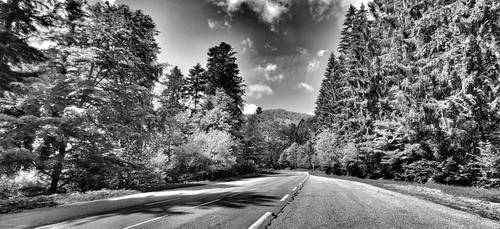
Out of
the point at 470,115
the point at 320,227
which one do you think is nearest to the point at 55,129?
the point at 320,227

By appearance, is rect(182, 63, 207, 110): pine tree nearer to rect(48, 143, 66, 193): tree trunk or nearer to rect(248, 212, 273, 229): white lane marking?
rect(48, 143, 66, 193): tree trunk

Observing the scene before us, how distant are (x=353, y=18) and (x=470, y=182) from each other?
2647 centimetres

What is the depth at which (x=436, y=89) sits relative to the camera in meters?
17.4

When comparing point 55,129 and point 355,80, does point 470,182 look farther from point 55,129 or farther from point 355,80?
point 55,129

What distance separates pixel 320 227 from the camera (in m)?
6.21

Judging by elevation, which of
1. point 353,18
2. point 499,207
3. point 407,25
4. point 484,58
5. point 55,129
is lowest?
point 499,207

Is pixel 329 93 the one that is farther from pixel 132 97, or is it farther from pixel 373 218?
pixel 373 218

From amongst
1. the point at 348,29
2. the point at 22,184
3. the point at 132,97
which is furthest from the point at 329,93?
the point at 22,184

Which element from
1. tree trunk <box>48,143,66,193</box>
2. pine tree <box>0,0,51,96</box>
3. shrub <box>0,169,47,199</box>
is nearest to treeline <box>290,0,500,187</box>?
pine tree <box>0,0,51,96</box>

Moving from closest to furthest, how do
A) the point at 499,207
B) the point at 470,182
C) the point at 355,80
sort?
the point at 499,207, the point at 470,182, the point at 355,80

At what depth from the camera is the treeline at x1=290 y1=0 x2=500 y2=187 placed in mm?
13188

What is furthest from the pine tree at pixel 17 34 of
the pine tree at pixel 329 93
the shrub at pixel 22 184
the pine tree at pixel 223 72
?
the pine tree at pixel 329 93

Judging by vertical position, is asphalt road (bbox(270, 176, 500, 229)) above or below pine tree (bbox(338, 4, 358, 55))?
below

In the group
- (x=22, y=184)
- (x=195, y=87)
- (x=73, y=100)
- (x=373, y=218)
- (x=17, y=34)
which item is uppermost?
(x=195, y=87)
